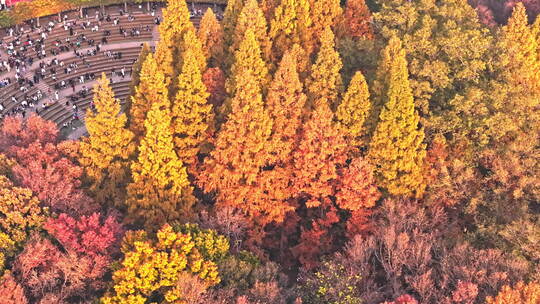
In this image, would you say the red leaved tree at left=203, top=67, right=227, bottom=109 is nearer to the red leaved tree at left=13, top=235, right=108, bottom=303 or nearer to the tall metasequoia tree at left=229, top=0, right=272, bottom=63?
the tall metasequoia tree at left=229, top=0, right=272, bottom=63

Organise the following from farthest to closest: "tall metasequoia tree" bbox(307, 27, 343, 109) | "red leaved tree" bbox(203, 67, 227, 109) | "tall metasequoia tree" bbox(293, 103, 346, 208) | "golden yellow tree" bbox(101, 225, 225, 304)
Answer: "red leaved tree" bbox(203, 67, 227, 109)
"tall metasequoia tree" bbox(307, 27, 343, 109)
"tall metasequoia tree" bbox(293, 103, 346, 208)
"golden yellow tree" bbox(101, 225, 225, 304)

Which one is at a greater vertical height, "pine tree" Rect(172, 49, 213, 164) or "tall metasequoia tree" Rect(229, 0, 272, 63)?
"tall metasequoia tree" Rect(229, 0, 272, 63)

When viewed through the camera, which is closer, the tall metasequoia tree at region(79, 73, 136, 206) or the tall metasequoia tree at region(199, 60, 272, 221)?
the tall metasequoia tree at region(199, 60, 272, 221)

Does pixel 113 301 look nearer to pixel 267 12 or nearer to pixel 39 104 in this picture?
pixel 267 12

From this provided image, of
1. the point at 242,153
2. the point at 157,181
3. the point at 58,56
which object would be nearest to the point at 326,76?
the point at 242,153

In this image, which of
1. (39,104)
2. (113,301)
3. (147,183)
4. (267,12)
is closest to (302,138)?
(147,183)

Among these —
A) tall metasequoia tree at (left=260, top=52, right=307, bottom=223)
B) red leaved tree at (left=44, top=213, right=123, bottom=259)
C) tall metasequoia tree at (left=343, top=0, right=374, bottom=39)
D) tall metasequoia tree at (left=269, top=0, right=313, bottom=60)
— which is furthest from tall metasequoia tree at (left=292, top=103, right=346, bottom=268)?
red leaved tree at (left=44, top=213, right=123, bottom=259)

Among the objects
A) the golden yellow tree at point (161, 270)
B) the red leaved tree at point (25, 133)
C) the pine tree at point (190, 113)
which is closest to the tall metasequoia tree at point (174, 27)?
the pine tree at point (190, 113)
